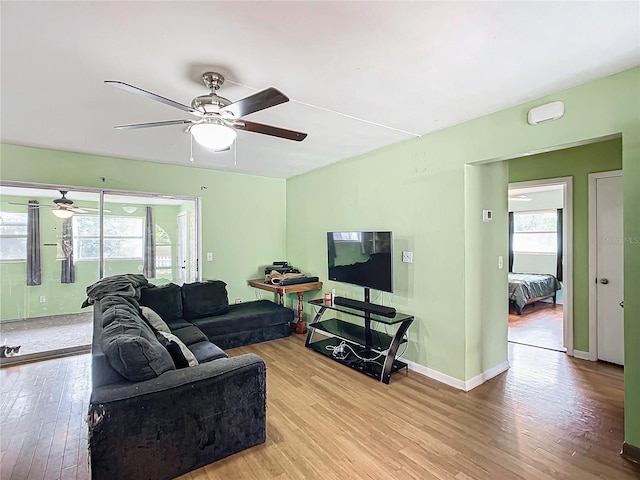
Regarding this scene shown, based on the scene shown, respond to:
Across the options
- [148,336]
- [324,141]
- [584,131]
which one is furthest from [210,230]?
[584,131]

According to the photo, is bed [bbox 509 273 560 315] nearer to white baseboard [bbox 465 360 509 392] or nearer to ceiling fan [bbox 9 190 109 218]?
white baseboard [bbox 465 360 509 392]

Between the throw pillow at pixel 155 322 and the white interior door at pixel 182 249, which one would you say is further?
the white interior door at pixel 182 249

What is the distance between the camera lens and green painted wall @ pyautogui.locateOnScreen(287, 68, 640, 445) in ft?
7.07

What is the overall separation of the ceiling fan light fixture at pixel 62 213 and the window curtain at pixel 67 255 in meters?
0.06

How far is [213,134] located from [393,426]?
98.6 inches

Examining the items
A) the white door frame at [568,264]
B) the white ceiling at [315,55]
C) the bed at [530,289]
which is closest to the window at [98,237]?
the white ceiling at [315,55]

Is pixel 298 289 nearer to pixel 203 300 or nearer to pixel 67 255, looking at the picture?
pixel 203 300

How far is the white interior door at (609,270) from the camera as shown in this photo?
11.8ft

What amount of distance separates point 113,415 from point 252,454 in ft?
3.09

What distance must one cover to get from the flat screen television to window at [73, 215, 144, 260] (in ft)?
9.73

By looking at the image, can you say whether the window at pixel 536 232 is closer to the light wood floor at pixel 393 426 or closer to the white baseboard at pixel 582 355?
the white baseboard at pixel 582 355

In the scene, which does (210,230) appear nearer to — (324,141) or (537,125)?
(324,141)

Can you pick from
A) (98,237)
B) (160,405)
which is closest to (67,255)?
(98,237)

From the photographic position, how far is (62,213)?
4340mm
